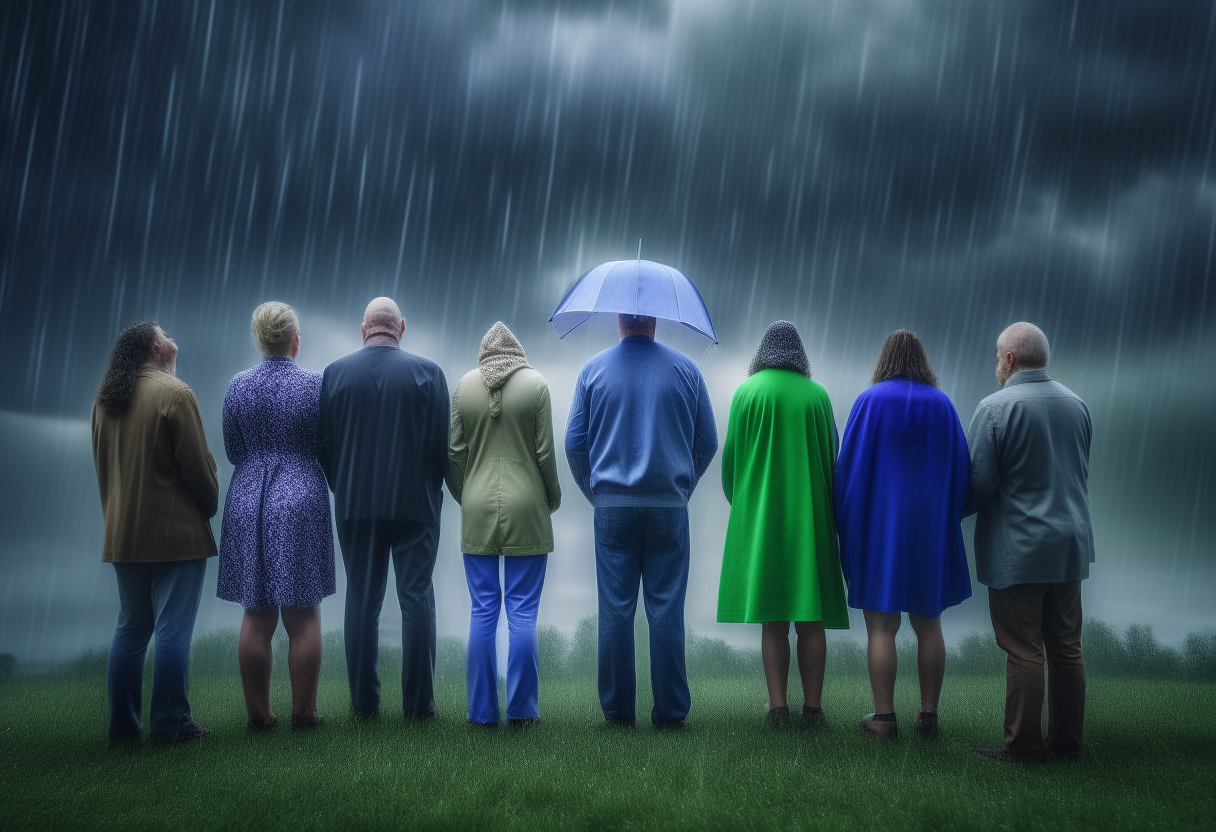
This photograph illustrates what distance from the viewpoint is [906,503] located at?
5504mm

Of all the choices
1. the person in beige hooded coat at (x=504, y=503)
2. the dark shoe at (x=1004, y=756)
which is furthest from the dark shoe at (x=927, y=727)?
the person in beige hooded coat at (x=504, y=503)

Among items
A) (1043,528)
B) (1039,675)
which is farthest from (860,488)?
(1039,675)

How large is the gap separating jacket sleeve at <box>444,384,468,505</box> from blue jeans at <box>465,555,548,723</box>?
56cm

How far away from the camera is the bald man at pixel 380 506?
581cm

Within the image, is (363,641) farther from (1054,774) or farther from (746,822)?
(1054,774)

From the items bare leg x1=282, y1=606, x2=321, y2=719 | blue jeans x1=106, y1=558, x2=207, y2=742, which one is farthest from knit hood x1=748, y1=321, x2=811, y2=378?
blue jeans x1=106, y1=558, x2=207, y2=742

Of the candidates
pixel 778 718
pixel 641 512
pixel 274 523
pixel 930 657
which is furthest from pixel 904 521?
pixel 274 523

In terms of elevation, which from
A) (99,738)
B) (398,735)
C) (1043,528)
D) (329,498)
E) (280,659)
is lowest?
(280,659)

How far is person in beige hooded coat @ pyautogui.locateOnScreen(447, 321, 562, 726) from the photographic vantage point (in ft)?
18.5

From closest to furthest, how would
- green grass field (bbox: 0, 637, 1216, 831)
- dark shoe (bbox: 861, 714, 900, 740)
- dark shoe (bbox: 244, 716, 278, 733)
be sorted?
green grass field (bbox: 0, 637, 1216, 831), dark shoe (bbox: 861, 714, 900, 740), dark shoe (bbox: 244, 716, 278, 733)

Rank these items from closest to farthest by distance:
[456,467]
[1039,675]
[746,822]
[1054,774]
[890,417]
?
1. [746,822]
2. [1054,774]
3. [1039,675]
4. [890,417]
5. [456,467]

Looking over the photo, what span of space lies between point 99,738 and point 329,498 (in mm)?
2264

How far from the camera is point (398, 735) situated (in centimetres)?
525

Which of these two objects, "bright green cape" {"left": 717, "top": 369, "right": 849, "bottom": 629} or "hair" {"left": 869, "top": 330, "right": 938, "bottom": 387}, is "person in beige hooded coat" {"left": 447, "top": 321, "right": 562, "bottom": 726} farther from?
"hair" {"left": 869, "top": 330, "right": 938, "bottom": 387}
